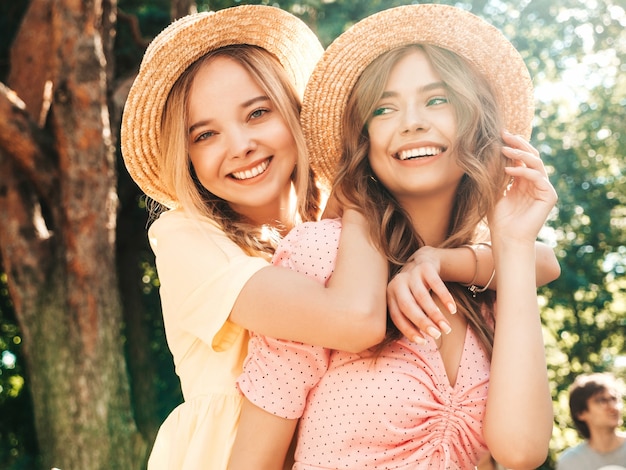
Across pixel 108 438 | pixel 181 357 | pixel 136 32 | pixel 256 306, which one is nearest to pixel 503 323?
pixel 256 306

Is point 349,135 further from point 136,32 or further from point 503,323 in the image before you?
point 136,32

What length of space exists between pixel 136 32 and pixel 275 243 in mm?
6293

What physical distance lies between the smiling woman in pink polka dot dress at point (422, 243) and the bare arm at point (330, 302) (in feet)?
0.24

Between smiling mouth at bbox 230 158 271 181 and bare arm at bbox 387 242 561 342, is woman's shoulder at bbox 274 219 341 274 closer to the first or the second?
bare arm at bbox 387 242 561 342

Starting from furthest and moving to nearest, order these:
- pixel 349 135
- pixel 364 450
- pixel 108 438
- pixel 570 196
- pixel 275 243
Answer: pixel 570 196, pixel 108 438, pixel 275 243, pixel 349 135, pixel 364 450

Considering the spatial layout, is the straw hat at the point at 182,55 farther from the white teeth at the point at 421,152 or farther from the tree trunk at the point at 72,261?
the tree trunk at the point at 72,261

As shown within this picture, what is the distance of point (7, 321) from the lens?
11688mm

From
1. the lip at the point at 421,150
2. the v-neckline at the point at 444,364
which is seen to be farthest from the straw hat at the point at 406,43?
the v-neckline at the point at 444,364

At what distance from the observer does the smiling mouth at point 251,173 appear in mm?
2604

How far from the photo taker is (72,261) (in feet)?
21.8

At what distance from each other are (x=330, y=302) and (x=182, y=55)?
1.13m

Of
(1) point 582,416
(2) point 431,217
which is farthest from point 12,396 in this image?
(2) point 431,217

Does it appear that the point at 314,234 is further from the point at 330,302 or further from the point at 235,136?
the point at 235,136

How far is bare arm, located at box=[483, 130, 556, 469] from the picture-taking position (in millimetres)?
1906
